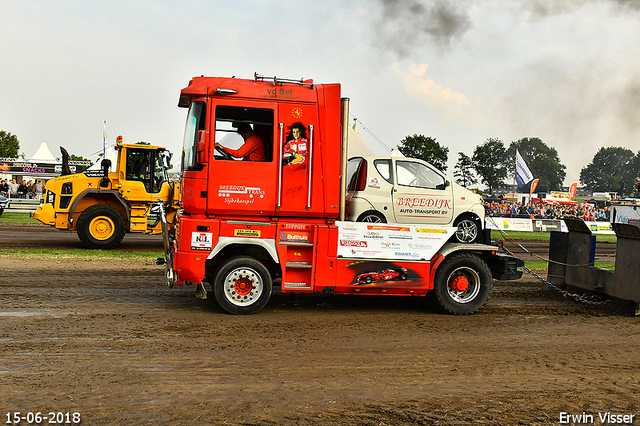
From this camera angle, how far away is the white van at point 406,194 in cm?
838

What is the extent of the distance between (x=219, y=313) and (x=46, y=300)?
8.53ft

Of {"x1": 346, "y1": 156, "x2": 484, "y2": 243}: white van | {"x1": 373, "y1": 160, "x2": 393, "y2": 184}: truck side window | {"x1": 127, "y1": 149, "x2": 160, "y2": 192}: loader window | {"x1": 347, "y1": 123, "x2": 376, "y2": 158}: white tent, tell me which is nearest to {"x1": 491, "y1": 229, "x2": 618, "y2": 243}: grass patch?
{"x1": 347, "y1": 123, "x2": 376, "y2": 158}: white tent

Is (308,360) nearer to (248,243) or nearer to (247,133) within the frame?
(248,243)

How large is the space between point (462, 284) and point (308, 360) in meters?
3.09

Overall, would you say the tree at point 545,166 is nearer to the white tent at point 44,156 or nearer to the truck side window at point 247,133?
the white tent at point 44,156

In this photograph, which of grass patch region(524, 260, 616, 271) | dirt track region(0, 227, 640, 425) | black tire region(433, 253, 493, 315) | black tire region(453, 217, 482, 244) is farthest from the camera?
grass patch region(524, 260, 616, 271)

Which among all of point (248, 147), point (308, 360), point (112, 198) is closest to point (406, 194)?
point (248, 147)

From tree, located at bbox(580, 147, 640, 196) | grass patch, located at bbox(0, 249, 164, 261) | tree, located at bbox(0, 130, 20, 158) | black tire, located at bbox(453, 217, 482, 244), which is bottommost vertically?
grass patch, located at bbox(0, 249, 164, 261)

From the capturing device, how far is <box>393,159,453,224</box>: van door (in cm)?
859

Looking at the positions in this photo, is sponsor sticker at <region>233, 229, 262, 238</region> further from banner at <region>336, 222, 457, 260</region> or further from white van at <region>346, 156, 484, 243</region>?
white van at <region>346, 156, 484, 243</region>

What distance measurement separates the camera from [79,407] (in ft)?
12.6

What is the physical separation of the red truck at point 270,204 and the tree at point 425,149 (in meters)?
18.9

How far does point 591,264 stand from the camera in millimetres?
8383

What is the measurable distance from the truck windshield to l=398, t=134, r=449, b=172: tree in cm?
1942
